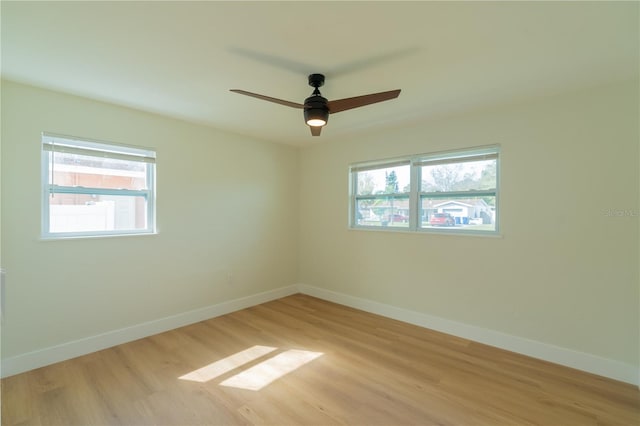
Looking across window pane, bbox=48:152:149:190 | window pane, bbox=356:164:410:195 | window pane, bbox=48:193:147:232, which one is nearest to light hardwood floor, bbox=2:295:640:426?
window pane, bbox=48:193:147:232

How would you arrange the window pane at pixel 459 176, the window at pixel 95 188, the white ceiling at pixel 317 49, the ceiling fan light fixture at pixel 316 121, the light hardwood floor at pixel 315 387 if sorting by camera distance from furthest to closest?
the window pane at pixel 459 176
the window at pixel 95 188
the ceiling fan light fixture at pixel 316 121
the light hardwood floor at pixel 315 387
the white ceiling at pixel 317 49

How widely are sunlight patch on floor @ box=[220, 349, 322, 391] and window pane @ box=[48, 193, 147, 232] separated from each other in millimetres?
1976

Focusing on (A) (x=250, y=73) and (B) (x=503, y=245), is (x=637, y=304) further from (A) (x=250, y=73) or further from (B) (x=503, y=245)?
(A) (x=250, y=73)

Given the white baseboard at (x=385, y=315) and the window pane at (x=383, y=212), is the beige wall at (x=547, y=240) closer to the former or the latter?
the white baseboard at (x=385, y=315)

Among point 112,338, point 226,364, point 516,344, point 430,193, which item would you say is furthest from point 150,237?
point 516,344

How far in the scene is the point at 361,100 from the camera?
6.59 ft

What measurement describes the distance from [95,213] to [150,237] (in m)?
0.55

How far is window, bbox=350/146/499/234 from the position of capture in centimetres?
304

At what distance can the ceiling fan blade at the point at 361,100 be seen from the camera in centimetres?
191

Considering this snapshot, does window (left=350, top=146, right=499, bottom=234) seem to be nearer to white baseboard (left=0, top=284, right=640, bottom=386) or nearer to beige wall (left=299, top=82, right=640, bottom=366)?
beige wall (left=299, top=82, right=640, bottom=366)

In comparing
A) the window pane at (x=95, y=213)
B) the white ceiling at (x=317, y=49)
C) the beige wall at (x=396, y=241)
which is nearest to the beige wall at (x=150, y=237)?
the beige wall at (x=396, y=241)

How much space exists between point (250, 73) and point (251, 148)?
6.44 feet

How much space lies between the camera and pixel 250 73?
86.4 inches

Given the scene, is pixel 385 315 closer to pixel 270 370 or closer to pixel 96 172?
pixel 270 370
